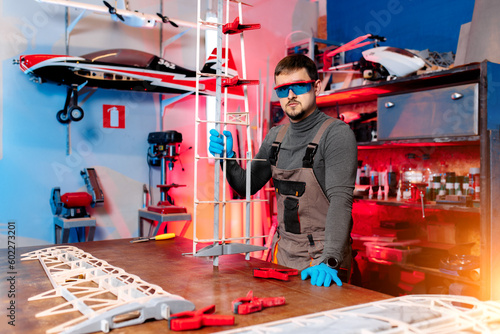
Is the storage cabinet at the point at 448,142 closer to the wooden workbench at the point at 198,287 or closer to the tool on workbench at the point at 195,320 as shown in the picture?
the wooden workbench at the point at 198,287

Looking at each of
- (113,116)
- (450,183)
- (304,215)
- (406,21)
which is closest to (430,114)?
(450,183)

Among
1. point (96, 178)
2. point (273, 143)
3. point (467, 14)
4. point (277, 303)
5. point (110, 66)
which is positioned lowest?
point (277, 303)

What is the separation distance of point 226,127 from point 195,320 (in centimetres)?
281

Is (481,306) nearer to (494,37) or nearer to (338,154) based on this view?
(338,154)

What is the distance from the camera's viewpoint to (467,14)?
11.7 ft

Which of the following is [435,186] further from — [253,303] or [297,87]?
[253,303]

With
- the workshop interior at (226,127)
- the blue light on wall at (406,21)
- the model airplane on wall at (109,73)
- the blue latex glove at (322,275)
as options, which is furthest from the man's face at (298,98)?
the blue light on wall at (406,21)

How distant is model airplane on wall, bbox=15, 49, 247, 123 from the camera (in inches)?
139

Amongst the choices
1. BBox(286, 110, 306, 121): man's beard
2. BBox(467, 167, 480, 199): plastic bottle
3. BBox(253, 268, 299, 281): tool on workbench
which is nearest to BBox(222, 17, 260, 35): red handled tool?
BBox(286, 110, 306, 121): man's beard

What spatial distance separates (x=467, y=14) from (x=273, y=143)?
239 centimetres

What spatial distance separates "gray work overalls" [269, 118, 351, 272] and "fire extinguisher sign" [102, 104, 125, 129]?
8.37 feet

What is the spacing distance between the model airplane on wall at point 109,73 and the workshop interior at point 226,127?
1 centimetres

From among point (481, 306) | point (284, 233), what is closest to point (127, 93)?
point (284, 233)

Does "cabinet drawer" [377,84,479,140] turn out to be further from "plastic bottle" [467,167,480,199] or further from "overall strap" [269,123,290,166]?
"overall strap" [269,123,290,166]
